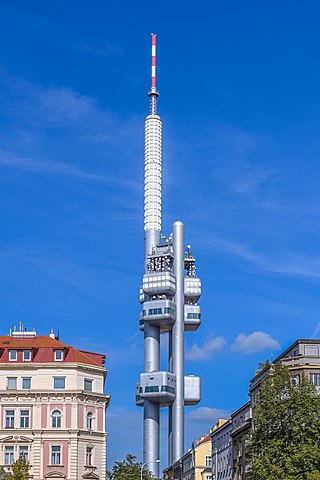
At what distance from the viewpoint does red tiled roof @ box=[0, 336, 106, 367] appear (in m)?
128

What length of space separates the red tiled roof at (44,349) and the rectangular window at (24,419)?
6.94 metres

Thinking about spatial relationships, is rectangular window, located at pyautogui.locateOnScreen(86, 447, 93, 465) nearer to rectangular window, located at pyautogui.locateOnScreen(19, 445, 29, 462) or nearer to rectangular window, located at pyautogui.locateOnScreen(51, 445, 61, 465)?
rectangular window, located at pyautogui.locateOnScreen(51, 445, 61, 465)

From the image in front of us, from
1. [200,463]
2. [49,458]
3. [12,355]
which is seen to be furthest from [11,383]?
[200,463]

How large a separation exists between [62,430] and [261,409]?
179 ft

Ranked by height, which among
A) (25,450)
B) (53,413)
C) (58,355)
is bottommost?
(25,450)

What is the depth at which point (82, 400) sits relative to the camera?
124438 millimetres

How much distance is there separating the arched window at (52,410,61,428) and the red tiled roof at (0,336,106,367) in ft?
22.9

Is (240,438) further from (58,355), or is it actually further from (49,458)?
(58,355)

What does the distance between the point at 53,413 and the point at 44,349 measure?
9143 millimetres

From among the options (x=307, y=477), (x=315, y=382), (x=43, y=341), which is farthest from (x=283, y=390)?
(x=43, y=341)

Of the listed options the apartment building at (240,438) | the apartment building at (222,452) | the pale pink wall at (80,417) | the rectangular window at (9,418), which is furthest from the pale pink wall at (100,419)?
the apartment building at (240,438)

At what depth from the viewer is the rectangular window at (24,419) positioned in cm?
12406

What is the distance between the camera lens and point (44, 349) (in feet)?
424

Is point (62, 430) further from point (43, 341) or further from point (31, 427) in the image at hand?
point (43, 341)
